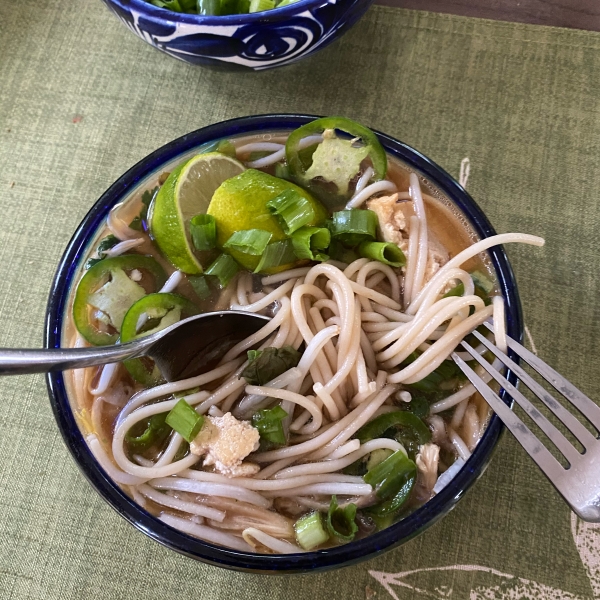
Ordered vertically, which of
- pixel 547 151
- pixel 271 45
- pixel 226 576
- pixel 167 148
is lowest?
pixel 226 576

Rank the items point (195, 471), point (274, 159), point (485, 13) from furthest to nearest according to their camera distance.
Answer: point (485, 13), point (274, 159), point (195, 471)

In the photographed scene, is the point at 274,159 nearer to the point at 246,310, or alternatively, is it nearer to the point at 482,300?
the point at 246,310

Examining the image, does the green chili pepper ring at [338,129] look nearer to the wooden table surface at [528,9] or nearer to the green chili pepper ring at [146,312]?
the green chili pepper ring at [146,312]

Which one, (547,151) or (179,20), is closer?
(179,20)

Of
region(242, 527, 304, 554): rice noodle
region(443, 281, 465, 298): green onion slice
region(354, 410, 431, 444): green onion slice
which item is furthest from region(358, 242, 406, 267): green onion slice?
region(242, 527, 304, 554): rice noodle

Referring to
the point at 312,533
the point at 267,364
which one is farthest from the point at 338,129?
the point at 312,533

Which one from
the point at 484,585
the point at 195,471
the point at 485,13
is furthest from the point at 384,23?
the point at 484,585
